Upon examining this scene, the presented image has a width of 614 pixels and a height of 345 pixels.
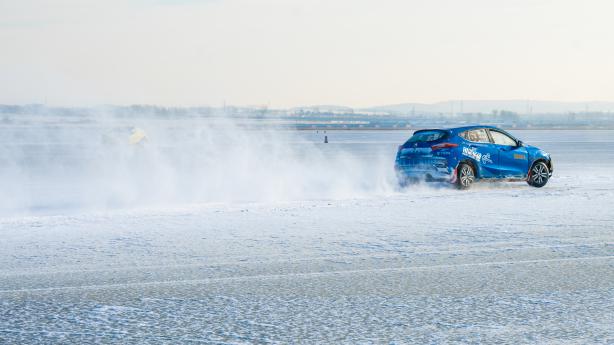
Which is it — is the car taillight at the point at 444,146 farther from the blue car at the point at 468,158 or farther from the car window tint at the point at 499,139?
the car window tint at the point at 499,139

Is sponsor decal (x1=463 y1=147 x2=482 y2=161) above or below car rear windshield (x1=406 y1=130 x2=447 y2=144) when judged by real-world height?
below

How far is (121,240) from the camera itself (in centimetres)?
1059

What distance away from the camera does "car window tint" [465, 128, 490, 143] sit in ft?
60.1

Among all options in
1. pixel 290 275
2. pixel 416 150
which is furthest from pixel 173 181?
pixel 290 275

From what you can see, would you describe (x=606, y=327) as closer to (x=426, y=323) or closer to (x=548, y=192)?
(x=426, y=323)

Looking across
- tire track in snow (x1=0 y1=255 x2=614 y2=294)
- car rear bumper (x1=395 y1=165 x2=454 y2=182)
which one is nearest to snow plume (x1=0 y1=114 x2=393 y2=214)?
car rear bumper (x1=395 y1=165 x2=454 y2=182)

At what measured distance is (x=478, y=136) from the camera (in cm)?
1856

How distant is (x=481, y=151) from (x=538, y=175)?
75.0 inches

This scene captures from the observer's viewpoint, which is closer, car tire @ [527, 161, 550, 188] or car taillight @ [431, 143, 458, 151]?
car taillight @ [431, 143, 458, 151]

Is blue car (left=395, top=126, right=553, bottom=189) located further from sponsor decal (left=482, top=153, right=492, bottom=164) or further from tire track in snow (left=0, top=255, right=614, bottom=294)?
tire track in snow (left=0, top=255, right=614, bottom=294)

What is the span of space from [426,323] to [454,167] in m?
12.1

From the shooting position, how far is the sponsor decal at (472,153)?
18.0m

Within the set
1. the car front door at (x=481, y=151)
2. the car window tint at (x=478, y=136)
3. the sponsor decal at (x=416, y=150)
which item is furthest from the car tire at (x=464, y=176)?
the sponsor decal at (x=416, y=150)

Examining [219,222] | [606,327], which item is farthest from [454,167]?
[606,327]
